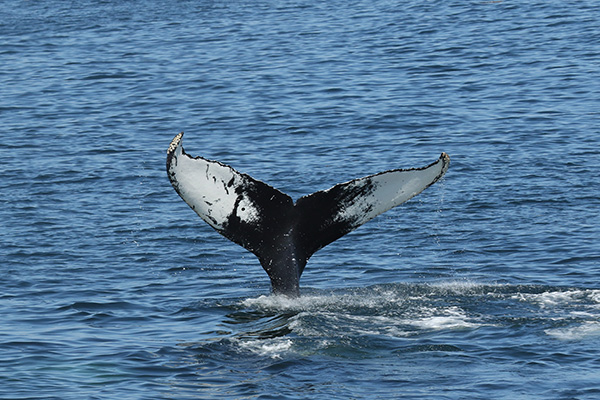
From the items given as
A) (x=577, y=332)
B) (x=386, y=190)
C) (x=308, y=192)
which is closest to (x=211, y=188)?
(x=386, y=190)

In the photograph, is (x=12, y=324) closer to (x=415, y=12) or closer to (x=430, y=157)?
(x=430, y=157)

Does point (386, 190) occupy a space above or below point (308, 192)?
above

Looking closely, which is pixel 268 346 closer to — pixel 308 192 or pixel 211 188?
pixel 211 188

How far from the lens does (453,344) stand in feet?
32.8

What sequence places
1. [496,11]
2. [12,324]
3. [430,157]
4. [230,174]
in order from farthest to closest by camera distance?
1. [496,11]
2. [430,157]
3. [12,324]
4. [230,174]

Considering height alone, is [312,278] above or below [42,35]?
below

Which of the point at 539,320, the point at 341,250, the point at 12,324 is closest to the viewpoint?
the point at 539,320

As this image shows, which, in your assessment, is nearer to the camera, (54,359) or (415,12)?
(54,359)

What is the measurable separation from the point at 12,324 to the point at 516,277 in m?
5.55

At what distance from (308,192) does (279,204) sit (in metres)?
6.98

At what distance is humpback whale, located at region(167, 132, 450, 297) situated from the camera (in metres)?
9.45

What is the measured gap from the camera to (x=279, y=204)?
9875 millimetres

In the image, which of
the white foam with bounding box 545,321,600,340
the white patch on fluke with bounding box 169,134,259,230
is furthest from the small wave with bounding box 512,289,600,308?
the white patch on fluke with bounding box 169,134,259,230

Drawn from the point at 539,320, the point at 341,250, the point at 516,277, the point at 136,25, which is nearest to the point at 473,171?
the point at 341,250
